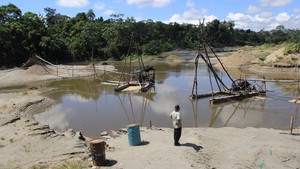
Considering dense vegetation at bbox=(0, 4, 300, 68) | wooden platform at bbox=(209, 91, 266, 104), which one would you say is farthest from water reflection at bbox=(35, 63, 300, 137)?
dense vegetation at bbox=(0, 4, 300, 68)

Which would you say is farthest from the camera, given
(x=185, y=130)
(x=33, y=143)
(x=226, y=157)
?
(x=185, y=130)

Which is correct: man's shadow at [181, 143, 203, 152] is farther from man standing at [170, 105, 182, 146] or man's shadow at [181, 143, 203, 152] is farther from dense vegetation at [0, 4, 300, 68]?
dense vegetation at [0, 4, 300, 68]

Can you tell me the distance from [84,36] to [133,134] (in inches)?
2280

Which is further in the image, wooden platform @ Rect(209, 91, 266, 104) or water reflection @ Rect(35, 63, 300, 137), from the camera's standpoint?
wooden platform @ Rect(209, 91, 266, 104)

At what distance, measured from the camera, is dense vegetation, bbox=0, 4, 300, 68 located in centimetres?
5597

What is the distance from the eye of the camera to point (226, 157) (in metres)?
11.2

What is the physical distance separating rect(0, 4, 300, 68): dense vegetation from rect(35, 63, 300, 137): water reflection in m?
9.01

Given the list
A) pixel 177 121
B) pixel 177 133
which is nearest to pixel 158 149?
pixel 177 133

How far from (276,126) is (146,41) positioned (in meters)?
70.8

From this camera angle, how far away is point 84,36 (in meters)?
67.6

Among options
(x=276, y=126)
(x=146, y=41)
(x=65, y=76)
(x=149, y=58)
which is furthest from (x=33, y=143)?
(x=146, y=41)

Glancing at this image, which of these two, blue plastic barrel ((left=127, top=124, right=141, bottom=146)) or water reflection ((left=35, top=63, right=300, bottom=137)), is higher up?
blue plastic barrel ((left=127, top=124, right=141, bottom=146))

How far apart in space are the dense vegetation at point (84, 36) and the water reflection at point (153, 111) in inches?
355

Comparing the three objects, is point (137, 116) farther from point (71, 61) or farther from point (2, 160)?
point (71, 61)
